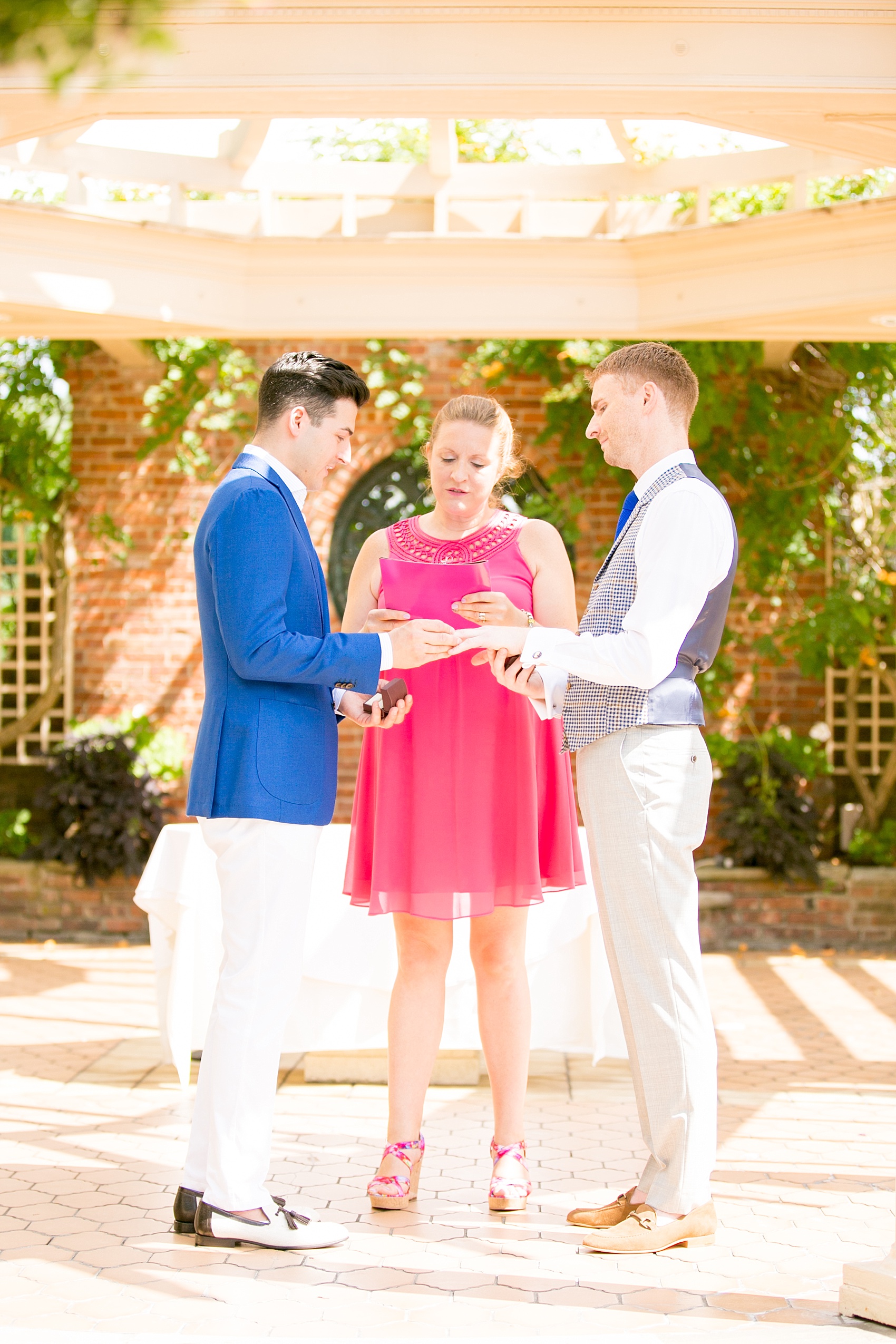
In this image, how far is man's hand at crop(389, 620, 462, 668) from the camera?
8.88 ft

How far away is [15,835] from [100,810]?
755 mm

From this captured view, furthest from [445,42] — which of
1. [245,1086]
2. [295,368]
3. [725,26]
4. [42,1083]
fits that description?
[42,1083]

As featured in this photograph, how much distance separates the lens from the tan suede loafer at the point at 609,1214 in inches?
109

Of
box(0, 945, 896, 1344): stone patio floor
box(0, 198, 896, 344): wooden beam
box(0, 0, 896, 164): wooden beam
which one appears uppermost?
box(0, 198, 896, 344): wooden beam

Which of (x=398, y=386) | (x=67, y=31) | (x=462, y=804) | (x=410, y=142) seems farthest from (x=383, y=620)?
(x=410, y=142)

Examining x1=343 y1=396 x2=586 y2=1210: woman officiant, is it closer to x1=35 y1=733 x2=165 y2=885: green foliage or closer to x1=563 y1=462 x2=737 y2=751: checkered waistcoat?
x1=563 y1=462 x2=737 y2=751: checkered waistcoat

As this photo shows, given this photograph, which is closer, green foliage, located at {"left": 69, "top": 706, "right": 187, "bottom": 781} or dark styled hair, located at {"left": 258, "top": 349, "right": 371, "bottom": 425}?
dark styled hair, located at {"left": 258, "top": 349, "right": 371, "bottom": 425}

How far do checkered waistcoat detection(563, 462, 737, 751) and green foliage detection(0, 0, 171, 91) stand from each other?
1781mm

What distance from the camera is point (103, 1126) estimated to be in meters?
3.76

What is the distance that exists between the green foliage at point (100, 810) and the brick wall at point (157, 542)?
54 centimetres

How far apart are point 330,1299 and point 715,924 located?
5089 mm

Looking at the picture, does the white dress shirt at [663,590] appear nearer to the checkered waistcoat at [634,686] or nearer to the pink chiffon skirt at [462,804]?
the checkered waistcoat at [634,686]

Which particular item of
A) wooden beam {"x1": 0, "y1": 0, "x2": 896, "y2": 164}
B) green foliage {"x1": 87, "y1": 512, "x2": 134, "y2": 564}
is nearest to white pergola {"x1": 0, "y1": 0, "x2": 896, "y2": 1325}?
wooden beam {"x1": 0, "y1": 0, "x2": 896, "y2": 164}

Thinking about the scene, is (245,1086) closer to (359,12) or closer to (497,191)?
(359,12)
